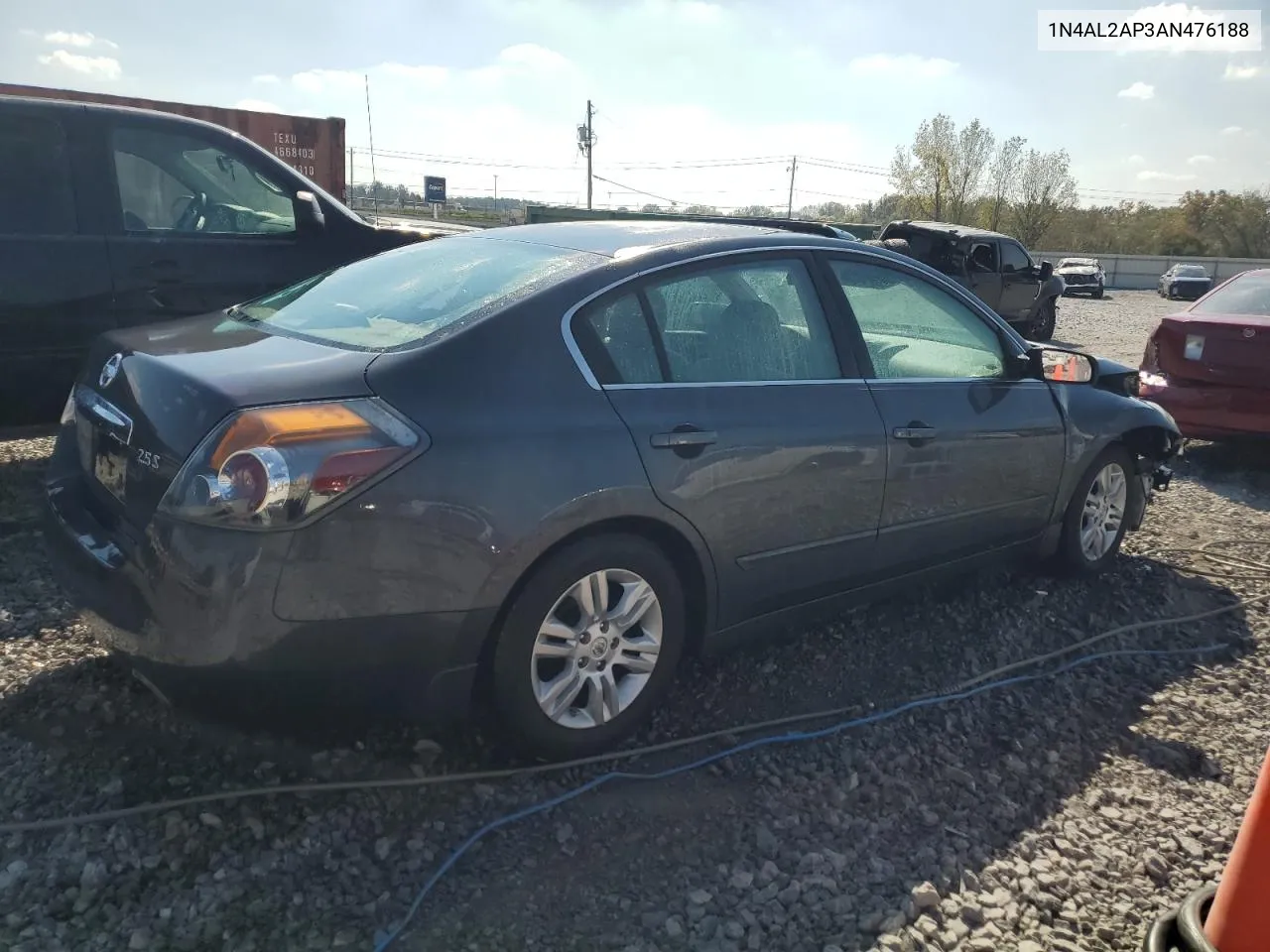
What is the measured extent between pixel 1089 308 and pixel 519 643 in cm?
3315

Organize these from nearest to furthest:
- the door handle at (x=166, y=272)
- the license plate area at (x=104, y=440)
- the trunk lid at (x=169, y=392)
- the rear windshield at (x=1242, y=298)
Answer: the trunk lid at (x=169, y=392) → the license plate area at (x=104, y=440) → the door handle at (x=166, y=272) → the rear windshield at (x=1242, y=298)

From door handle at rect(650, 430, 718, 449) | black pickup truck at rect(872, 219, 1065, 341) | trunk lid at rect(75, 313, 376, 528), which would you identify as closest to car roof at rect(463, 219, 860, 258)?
door handle at rect(650, 430, 718, 449)

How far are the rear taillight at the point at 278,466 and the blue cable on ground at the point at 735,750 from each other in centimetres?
95

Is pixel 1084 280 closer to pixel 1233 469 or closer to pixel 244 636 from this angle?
pixel 1233 469

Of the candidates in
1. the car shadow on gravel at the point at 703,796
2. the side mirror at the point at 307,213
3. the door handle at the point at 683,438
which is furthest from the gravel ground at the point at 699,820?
the side mirror at the point at 307,213

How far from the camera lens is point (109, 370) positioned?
2.94 m

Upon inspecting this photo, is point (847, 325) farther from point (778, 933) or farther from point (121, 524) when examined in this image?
point (121, 524)

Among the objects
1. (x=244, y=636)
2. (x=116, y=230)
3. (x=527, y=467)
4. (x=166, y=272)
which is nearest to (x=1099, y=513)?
(x=527, y=467)

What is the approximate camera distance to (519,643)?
2707 mm

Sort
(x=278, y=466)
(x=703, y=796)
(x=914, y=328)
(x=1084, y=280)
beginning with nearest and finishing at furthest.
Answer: (x=278, y=466)
(x=703, y=796)
(x=914, y=328)
(x=1084, y=280)

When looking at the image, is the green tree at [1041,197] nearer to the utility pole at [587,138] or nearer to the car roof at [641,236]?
the utility pole at [587,138]

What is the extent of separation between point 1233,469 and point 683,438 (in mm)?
6162

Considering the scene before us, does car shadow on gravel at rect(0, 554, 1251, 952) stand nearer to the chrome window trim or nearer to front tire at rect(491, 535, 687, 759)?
front tire at rect(491, 535, 687, 759)

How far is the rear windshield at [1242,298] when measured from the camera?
722 cm
